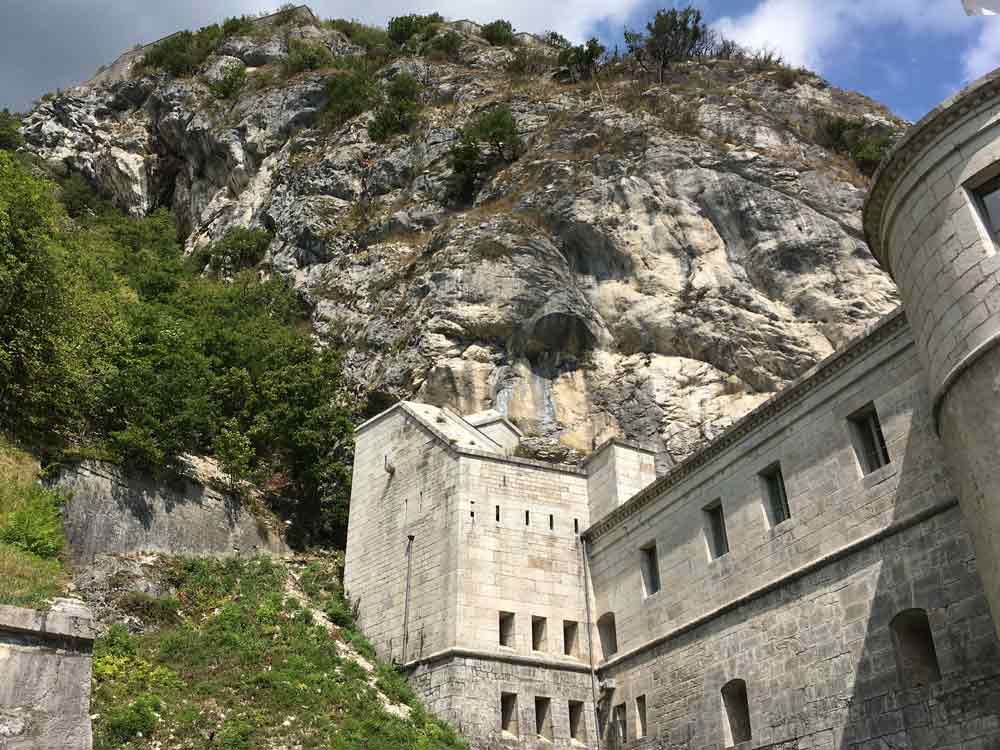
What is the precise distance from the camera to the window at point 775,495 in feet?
53.9

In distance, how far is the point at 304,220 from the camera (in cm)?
4303

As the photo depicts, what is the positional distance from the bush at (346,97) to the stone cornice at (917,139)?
41.5 metres

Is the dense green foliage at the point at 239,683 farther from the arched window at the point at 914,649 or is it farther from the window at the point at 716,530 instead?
the arched window at the point at 914,649

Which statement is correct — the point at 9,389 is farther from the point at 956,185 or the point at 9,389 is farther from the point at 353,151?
the point at 353,151

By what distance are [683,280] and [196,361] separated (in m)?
17.5

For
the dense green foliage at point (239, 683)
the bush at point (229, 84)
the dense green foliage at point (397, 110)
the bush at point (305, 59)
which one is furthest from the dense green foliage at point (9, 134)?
the dense green foliage at point (239, 683)

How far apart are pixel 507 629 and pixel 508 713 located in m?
1.89

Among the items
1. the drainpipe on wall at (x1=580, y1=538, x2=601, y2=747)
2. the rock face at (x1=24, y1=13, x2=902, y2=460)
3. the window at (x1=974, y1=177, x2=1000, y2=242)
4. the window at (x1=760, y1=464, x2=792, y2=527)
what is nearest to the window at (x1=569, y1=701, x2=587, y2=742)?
the drainpipe on wall at (x1=580, y1=538, x2=601, y2=747)

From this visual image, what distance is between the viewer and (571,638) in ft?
68.3

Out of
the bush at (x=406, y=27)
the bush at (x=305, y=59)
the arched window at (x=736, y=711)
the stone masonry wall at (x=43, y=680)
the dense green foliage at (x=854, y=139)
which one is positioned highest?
the bush at (x=406, y=27)

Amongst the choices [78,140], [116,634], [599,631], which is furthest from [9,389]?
[78,140]

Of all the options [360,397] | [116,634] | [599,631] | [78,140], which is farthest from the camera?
[78,140]

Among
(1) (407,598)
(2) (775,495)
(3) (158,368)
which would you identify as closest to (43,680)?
(2) (775,495)

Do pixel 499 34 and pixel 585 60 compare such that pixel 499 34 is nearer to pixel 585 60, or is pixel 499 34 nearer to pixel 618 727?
pixel 585 60
